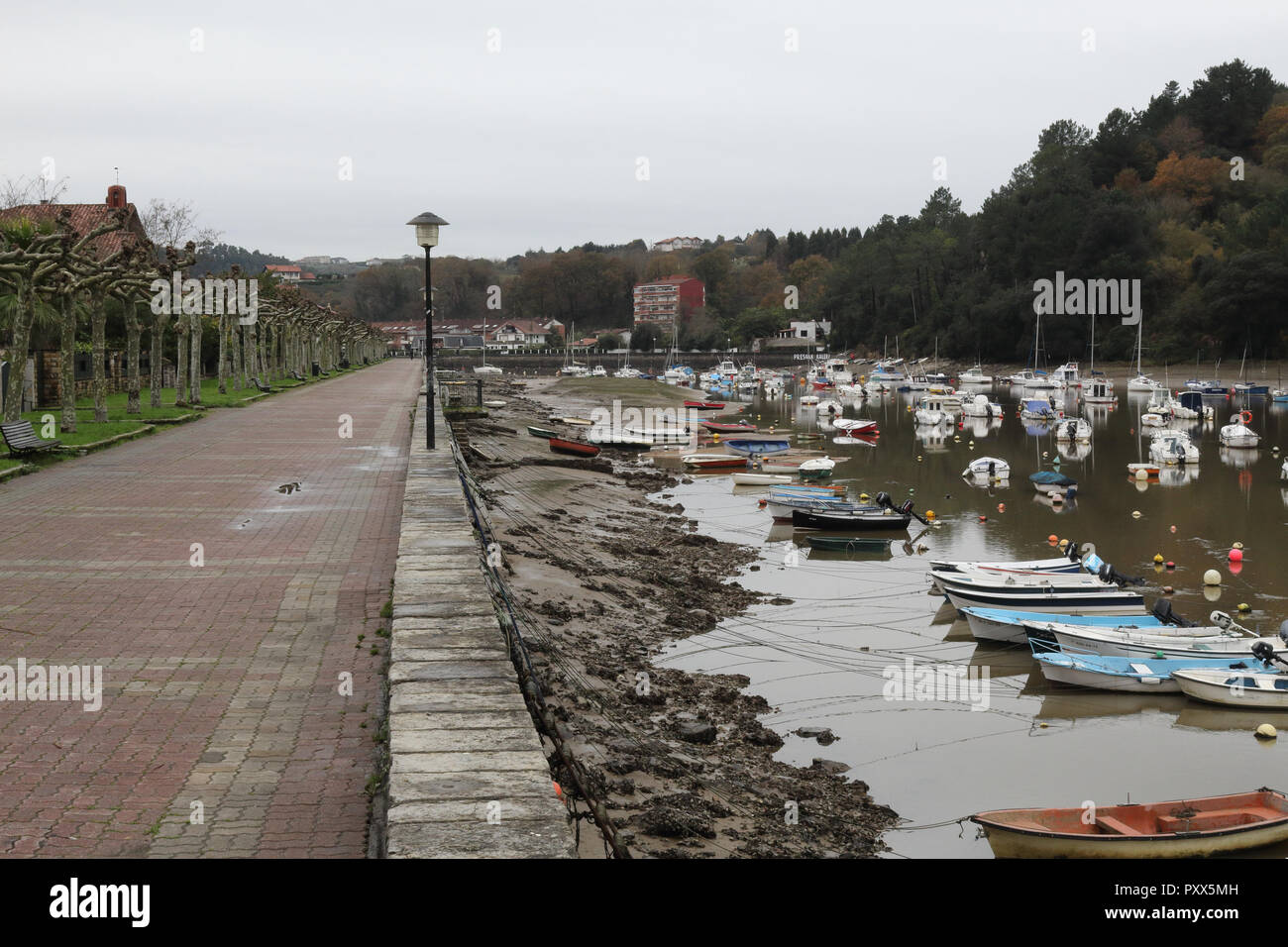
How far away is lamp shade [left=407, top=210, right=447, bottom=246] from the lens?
24172 mm

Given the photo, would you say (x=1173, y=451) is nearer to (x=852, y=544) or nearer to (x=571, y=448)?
(x=852, y=544)

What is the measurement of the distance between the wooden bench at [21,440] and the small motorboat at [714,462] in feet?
92.4

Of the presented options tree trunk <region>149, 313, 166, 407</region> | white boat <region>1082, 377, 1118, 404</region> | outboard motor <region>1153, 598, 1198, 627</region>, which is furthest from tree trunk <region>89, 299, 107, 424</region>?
white boat <region>1082, 377, 1118, 404</region>

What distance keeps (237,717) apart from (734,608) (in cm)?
1437

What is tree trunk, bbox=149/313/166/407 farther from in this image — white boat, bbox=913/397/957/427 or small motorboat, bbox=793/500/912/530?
white boat, bbox=913/397/957/427

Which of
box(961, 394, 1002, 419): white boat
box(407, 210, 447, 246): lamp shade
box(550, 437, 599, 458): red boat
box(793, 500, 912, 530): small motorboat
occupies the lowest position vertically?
box(793, 500, 912, 530): small motorboat

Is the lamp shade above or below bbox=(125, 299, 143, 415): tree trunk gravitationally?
above

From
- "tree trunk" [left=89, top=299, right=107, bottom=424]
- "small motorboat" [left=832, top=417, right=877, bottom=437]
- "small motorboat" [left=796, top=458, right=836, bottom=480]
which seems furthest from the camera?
"small motorboat" [left=832, top=417, right=877, bottom=437]

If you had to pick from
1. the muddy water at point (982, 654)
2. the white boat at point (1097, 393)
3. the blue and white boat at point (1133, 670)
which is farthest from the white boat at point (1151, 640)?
the white boat at point (1097, 393)

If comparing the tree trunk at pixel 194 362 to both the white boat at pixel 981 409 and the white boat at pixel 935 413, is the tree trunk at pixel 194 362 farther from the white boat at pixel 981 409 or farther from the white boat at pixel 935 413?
the white boat at pixel 981 409

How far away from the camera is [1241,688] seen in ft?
55.0

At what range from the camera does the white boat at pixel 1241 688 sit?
1675cm

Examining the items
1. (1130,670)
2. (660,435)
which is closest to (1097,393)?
(660,435)

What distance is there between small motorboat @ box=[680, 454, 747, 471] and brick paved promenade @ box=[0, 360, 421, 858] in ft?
89.4
